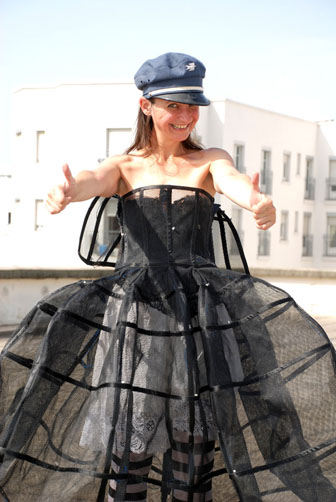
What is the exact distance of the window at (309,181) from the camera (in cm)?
4275

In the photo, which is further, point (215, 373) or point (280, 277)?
point (280, 277)

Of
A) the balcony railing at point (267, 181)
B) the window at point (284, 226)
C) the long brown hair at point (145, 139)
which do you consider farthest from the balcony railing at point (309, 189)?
the long brown hair at point (145, 139)

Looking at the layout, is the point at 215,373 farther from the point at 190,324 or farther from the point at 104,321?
the point at 104,321

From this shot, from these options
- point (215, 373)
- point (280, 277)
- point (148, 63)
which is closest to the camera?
point (215, 373)

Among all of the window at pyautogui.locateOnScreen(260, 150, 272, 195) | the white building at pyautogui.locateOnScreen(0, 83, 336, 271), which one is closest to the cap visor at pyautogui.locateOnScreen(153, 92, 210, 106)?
the white building at pyautogui.locateOnScreen(0, 83, 336, 271)

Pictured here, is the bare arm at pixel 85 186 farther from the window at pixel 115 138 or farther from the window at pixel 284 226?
the window at pixel 284 226

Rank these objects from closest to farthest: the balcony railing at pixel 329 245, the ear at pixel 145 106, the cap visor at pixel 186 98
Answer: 1. the cap visor at pixel 186 98
2. the ear at pixel 145 106
3. the balcony railing at pixel 329 245

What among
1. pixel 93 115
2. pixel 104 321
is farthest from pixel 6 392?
pixel 93 115

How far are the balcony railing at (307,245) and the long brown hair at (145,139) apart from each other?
4038 centimetres

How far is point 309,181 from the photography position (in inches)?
1689

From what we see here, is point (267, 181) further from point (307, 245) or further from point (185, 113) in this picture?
point (185, 113)

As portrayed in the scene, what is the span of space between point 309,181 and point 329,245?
394 centimetres

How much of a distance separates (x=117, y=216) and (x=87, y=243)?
392 millimetres

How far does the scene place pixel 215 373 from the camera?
2.46m
